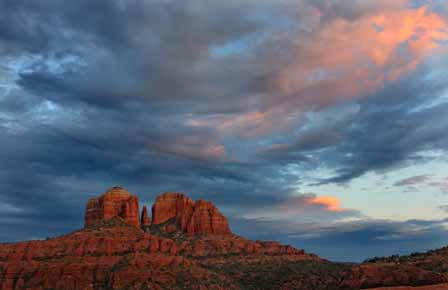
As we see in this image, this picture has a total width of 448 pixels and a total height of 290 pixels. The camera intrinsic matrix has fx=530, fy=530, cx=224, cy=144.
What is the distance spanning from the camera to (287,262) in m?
200

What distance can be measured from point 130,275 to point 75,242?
121 ft

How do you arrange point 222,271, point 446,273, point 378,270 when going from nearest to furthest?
point 446,273, point 378,270, point 222,271

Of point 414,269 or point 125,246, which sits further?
point 125,246

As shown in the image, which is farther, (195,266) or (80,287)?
(195,266)

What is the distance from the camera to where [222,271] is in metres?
184

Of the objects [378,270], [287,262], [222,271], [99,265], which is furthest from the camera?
[287,262]

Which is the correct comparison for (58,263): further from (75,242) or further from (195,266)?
(195,266)

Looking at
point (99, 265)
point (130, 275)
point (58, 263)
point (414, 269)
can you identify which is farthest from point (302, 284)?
point (58, 263)

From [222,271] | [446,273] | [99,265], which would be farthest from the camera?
[222,271]

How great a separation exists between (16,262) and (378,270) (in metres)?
119

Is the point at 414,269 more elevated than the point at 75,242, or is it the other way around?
the point at 75,242

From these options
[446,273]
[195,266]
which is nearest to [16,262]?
[195,266]

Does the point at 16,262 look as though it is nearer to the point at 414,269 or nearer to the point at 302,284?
the point at 302,284

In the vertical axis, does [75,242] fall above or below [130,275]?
above
